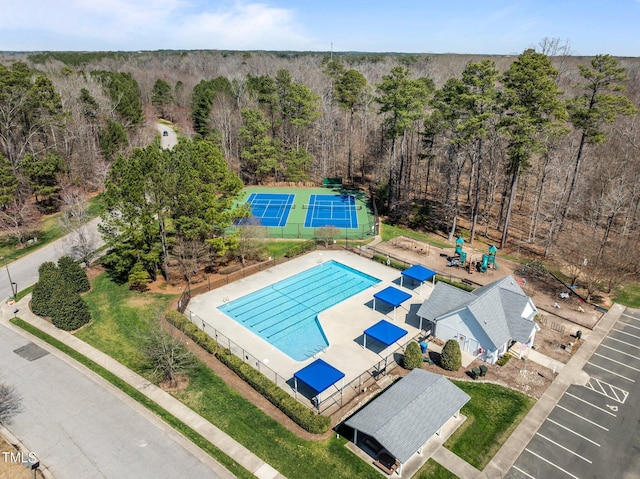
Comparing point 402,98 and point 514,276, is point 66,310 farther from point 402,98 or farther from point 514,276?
point 402,98

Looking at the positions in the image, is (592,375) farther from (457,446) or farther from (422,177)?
(422,177)

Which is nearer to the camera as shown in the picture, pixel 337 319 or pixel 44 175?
pixel 337 319

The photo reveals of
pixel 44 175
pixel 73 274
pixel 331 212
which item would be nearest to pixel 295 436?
pixel 73 274

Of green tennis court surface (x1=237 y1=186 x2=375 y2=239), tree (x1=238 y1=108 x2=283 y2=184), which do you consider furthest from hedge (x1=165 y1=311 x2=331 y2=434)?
tree (x1=238 y1=108 x2=283 y2=184)

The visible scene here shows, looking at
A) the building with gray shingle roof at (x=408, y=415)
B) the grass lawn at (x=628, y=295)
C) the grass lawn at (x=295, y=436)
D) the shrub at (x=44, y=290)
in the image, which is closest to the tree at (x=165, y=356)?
the grass lawn at (x=295, y=436)

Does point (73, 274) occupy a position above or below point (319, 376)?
above

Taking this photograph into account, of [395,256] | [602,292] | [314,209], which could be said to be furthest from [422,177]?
[602,292]

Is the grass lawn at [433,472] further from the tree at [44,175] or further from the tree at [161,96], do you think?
the tree at [161,96]
